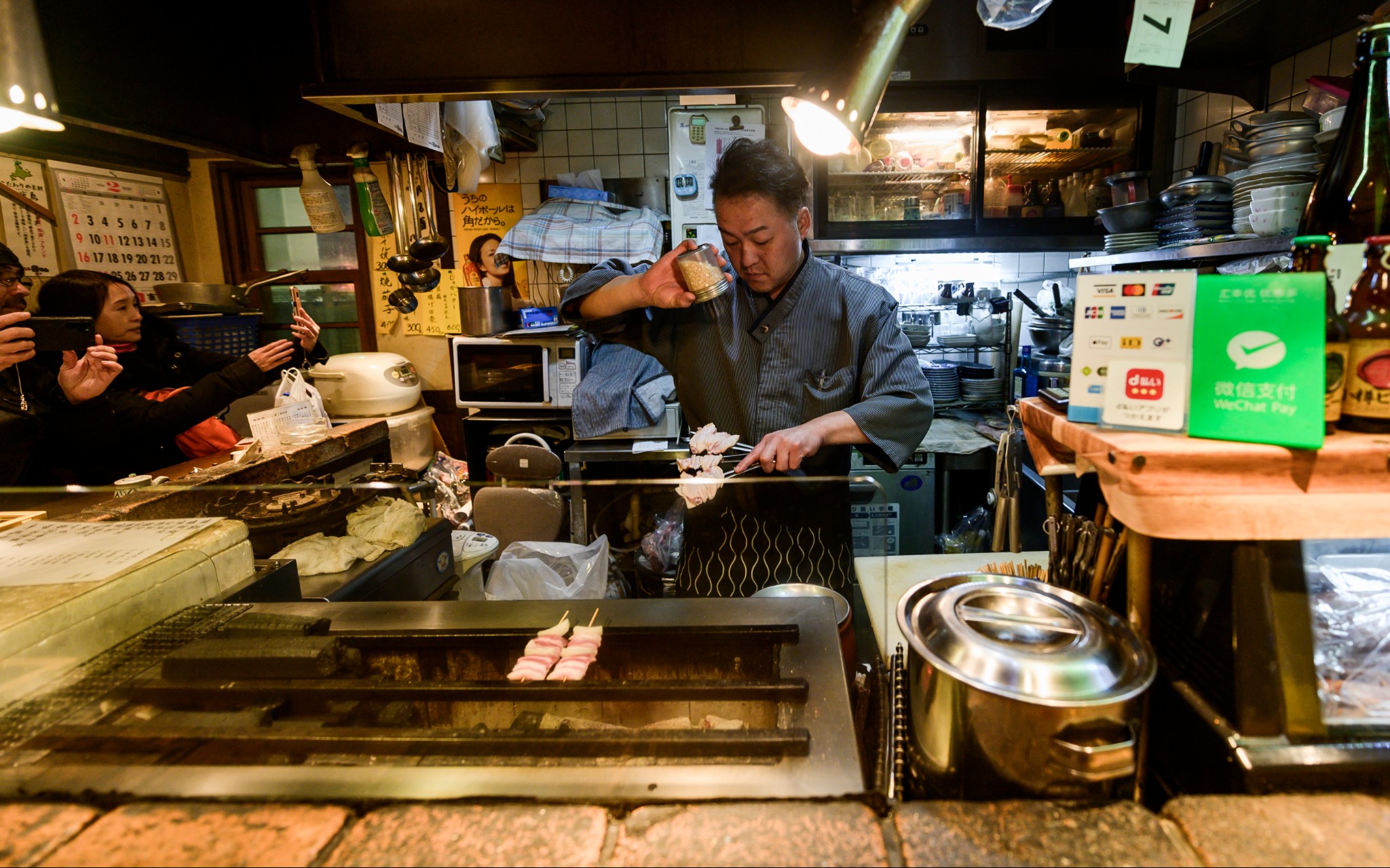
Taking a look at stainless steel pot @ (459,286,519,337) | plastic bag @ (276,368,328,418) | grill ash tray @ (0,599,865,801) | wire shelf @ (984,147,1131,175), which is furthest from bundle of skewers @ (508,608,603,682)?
wire shelf @ (984,147,1131,175)

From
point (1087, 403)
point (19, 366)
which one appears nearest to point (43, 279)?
point (19, 366)

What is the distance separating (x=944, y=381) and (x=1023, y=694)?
3979 mm

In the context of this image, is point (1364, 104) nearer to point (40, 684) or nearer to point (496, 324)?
point (40, 684)

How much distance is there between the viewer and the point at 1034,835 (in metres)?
0.73

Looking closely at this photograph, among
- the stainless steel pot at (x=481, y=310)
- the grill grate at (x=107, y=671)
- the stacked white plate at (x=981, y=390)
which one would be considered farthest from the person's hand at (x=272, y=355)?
the stacked white plate at (x=981, y=390)

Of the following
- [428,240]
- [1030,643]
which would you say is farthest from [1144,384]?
[428,240]

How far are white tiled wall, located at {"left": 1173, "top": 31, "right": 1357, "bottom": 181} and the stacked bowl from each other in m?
1.66

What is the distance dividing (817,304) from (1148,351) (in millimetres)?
1447

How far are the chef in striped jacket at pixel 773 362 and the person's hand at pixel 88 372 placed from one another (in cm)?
212

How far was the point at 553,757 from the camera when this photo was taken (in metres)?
0.89

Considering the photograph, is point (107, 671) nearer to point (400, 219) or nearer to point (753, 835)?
point (753, 835)

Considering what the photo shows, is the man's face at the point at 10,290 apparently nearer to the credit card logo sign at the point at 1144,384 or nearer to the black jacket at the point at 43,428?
the black jacket at the point at 43,428

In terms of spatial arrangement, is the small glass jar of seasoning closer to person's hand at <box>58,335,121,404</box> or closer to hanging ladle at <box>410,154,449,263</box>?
hanging ladle at <box>410,154,449,263</box>

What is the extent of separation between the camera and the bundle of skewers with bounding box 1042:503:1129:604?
100 centimetres
